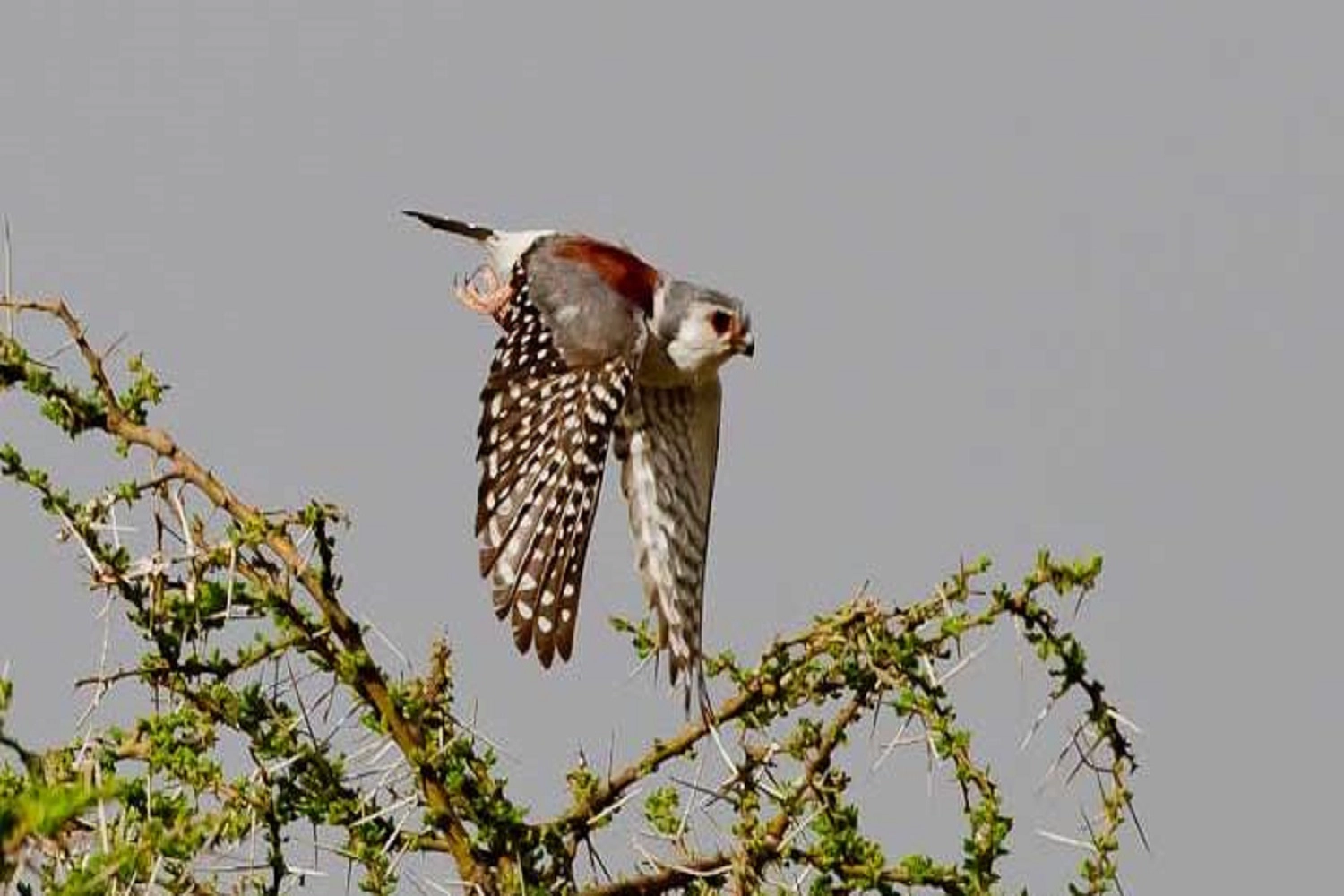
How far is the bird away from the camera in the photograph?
733 centimetres

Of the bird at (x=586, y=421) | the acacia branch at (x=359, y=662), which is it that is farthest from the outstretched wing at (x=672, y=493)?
the acacia branch at (x=359, y=662)

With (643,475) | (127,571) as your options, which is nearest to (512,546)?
(643,475)

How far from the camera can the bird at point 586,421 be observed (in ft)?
24.1

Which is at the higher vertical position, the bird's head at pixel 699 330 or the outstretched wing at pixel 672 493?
the bird's head at pixel 699 330

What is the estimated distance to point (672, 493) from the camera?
27.6 ft

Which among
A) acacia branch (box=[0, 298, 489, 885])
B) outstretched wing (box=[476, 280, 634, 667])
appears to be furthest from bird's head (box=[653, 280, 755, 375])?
acacia branch (box=[0, 298, 489, 885])

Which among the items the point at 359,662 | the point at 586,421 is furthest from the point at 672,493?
the point at 359,662

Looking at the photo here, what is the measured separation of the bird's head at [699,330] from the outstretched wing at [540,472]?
431 mm

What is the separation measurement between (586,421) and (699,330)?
104 centimetres

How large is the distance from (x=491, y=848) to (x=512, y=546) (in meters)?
2.24

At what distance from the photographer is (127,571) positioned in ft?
16.7

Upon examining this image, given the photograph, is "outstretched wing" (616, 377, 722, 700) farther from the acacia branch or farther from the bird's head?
the acacia branch

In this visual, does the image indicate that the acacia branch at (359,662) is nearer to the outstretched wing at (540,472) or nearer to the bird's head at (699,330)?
the outstretched wing at (540,472)

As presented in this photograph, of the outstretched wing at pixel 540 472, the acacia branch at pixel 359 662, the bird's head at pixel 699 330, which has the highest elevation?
the bird's head at pixel 699 330
